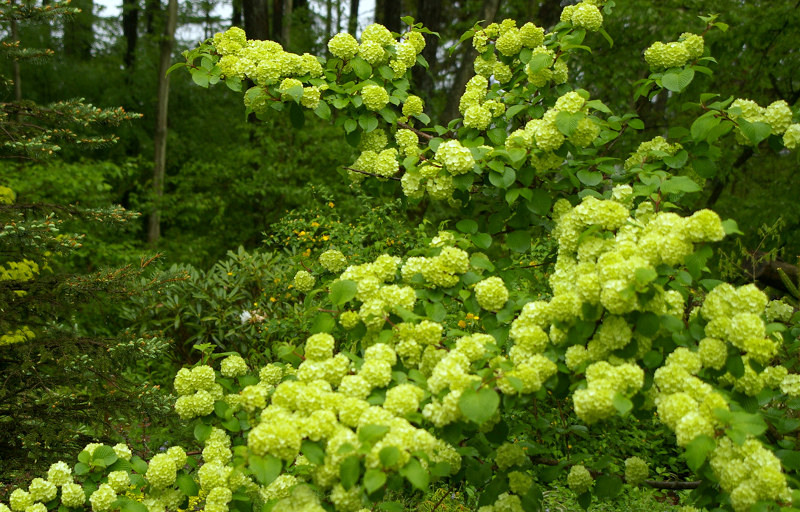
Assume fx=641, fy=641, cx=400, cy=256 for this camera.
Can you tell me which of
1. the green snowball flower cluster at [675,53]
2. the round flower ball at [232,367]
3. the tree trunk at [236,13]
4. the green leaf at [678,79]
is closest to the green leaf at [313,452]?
the round flower ball at [232,367]

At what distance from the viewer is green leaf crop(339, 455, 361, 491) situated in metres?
1.52

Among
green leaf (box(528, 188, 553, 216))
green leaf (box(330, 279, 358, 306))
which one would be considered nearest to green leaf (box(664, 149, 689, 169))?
green leaf (box(528, 188, 553, 216))

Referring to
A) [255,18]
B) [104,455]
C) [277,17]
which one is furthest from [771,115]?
[277,17]

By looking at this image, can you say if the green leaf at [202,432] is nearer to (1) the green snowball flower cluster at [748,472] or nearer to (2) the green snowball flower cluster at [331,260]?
(2) the green snowball flower cluster at [331,260]

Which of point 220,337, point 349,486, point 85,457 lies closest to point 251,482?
point 85,457

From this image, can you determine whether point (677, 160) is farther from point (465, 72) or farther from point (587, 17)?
point (465, 72)

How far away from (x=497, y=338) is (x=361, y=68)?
1.27 m

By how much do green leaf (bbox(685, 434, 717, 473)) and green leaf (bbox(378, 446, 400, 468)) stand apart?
2.25 feet

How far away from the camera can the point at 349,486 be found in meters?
1.52

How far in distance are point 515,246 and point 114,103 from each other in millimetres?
10298

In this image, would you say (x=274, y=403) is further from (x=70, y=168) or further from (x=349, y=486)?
(x=70, y=168)

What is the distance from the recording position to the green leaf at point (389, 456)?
4.84 feet

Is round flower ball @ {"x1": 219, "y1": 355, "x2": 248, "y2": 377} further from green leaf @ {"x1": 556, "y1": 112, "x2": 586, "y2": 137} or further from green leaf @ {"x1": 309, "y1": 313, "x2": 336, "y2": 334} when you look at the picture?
green leaf @ {"x1": 556, "y1": 112, "x2": 586, "y2": 137}

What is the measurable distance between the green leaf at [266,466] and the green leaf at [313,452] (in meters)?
0.07
